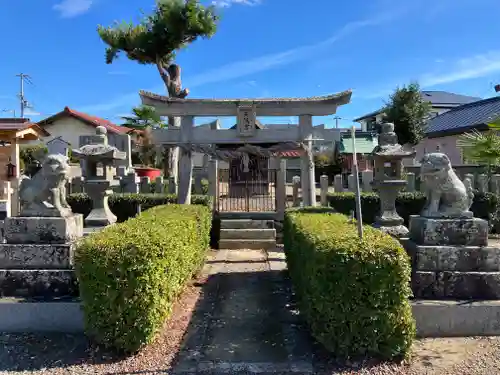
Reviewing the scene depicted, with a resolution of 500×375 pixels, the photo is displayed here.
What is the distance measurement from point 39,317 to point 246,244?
6239mm

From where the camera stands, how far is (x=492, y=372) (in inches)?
144

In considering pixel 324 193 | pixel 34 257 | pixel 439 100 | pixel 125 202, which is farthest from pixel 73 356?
pixel 439 100

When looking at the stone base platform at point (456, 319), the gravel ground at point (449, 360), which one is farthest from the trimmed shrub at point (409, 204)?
the gravel ground at point (449, 360)

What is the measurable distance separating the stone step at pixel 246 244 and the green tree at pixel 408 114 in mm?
13585

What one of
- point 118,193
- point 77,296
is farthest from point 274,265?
point 118,193

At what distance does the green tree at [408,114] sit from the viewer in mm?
21344

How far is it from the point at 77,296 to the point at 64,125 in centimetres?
2747

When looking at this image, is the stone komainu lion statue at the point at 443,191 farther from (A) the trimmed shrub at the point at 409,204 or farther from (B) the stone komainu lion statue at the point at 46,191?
(A) the trimmed shrub at the point at 409,204

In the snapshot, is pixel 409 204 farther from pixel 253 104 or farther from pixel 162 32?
Result: pixel 162 32

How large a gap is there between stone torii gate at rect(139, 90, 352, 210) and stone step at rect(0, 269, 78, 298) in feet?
18.4

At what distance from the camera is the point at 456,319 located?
14.7 ft

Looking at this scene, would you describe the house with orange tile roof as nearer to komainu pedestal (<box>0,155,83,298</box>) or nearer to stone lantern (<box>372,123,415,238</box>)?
stone lantern (<box>372,123,415,238</box>)

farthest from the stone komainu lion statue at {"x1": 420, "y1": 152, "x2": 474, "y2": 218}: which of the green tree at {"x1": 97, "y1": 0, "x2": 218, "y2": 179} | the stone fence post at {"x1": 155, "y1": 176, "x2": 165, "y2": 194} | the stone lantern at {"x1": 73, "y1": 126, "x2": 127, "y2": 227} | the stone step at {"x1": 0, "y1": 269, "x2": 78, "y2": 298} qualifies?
the green tree at {"x1": 97, "y1": 0, "x2": 218, "y2": 179}

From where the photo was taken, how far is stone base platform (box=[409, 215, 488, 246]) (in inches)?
192
